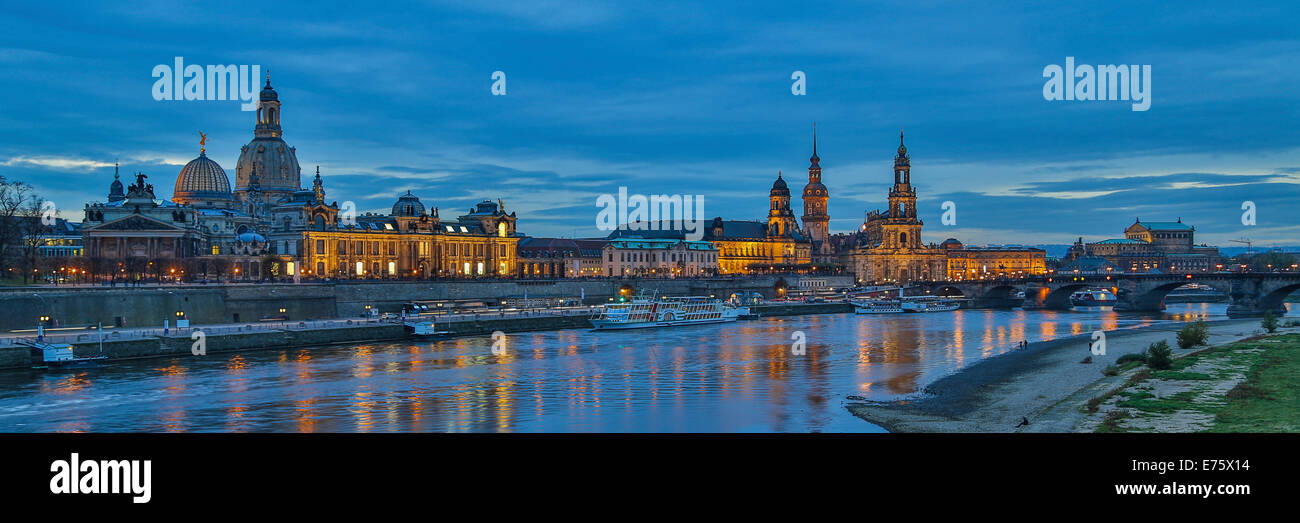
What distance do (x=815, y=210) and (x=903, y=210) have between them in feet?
56.2

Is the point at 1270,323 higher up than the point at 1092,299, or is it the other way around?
the point at 1270,323

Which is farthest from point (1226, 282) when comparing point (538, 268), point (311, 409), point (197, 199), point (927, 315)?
point (197, 199)

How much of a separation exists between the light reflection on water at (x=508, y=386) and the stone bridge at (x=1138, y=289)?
38121 millimetres

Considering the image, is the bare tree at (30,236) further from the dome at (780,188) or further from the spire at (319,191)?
the dome at (780,188)

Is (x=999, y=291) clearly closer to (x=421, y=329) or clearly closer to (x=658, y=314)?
(x=658, y=314)

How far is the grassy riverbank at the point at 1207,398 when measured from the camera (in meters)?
24.5

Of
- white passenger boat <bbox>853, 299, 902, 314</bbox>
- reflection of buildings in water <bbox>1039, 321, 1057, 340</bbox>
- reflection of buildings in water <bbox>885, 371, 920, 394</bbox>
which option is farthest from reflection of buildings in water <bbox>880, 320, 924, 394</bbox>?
white passenger boat <bbox>853, 299, 902, 314</bbox>

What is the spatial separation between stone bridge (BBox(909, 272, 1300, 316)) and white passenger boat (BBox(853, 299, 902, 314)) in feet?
53.5

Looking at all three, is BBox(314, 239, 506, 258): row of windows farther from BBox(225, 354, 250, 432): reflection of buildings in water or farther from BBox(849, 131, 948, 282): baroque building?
BBox(849, 131, 948, 282): baroque building

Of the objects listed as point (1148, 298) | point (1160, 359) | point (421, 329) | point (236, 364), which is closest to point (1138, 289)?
point (1148, 298)

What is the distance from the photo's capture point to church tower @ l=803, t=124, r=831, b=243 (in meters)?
185

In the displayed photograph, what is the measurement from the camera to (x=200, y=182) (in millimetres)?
131250
